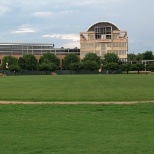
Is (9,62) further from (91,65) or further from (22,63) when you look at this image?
(91,65)

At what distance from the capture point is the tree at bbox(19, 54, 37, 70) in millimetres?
155000

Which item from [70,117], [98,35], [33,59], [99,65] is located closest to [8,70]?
[33,59]

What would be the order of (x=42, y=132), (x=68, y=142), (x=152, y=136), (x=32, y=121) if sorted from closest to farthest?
(x=68, y=142), (x=152, y=136), (x=42, y=132), (x=32, y=121)

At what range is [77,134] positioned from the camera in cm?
1063

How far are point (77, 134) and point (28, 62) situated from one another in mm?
146205

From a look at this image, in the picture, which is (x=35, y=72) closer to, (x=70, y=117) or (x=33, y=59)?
(x=33, y=59)

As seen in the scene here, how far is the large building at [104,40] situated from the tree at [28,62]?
31256mm

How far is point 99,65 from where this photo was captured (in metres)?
153

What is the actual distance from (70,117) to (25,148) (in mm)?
6033

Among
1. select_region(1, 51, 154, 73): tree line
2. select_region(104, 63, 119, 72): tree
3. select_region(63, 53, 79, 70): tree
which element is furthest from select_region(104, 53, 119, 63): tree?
select_region(63, 53, 79, 70): tree

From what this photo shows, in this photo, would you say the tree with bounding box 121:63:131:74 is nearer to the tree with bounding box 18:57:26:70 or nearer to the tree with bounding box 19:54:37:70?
the tree with bounding box 19:54:37:70

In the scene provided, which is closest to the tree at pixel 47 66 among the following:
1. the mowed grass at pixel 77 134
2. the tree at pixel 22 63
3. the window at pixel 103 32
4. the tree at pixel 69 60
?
the tree at pixel 22 63

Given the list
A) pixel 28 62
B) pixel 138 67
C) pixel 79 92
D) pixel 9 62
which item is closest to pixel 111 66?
pixel 138 67

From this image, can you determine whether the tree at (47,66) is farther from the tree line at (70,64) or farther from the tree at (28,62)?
the tree at (28,62)
